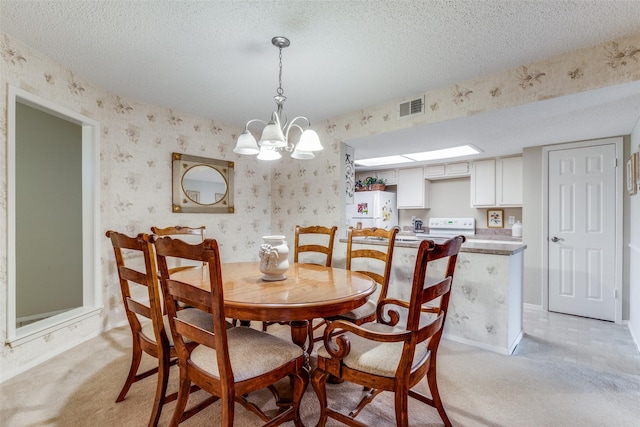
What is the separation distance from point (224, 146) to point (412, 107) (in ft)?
7.23

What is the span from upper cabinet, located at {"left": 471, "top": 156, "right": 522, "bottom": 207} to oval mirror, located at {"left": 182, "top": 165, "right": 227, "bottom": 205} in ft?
11.8

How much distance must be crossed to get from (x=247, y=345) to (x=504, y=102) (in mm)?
2456

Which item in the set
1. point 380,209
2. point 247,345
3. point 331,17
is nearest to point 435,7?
point 331,17

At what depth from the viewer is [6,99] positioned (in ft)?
6.45

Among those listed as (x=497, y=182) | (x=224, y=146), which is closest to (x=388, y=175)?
(x=497, y=182)

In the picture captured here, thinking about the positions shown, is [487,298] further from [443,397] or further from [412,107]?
[412,107]

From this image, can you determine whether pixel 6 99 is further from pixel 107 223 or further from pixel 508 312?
pixel 508 312

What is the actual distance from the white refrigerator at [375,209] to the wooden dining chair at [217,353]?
394 cm

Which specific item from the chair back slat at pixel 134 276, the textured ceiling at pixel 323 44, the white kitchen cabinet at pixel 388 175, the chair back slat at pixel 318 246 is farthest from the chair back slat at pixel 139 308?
the white kitchen cabinet at pixel 388 175

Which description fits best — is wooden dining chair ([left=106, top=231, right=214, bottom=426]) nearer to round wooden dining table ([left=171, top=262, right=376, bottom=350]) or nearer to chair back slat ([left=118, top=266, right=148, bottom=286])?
chair back slat ([left=118, top=266, right=148, bottom=286])

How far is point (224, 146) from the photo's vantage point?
12.2ft

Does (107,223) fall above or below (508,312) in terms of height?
above

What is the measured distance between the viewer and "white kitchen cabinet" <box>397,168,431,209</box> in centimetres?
524

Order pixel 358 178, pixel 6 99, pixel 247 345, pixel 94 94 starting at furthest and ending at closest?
1. pixel 358 178
2. pixel 94 94
3. pixel 6 99
4. pixel 247 345
